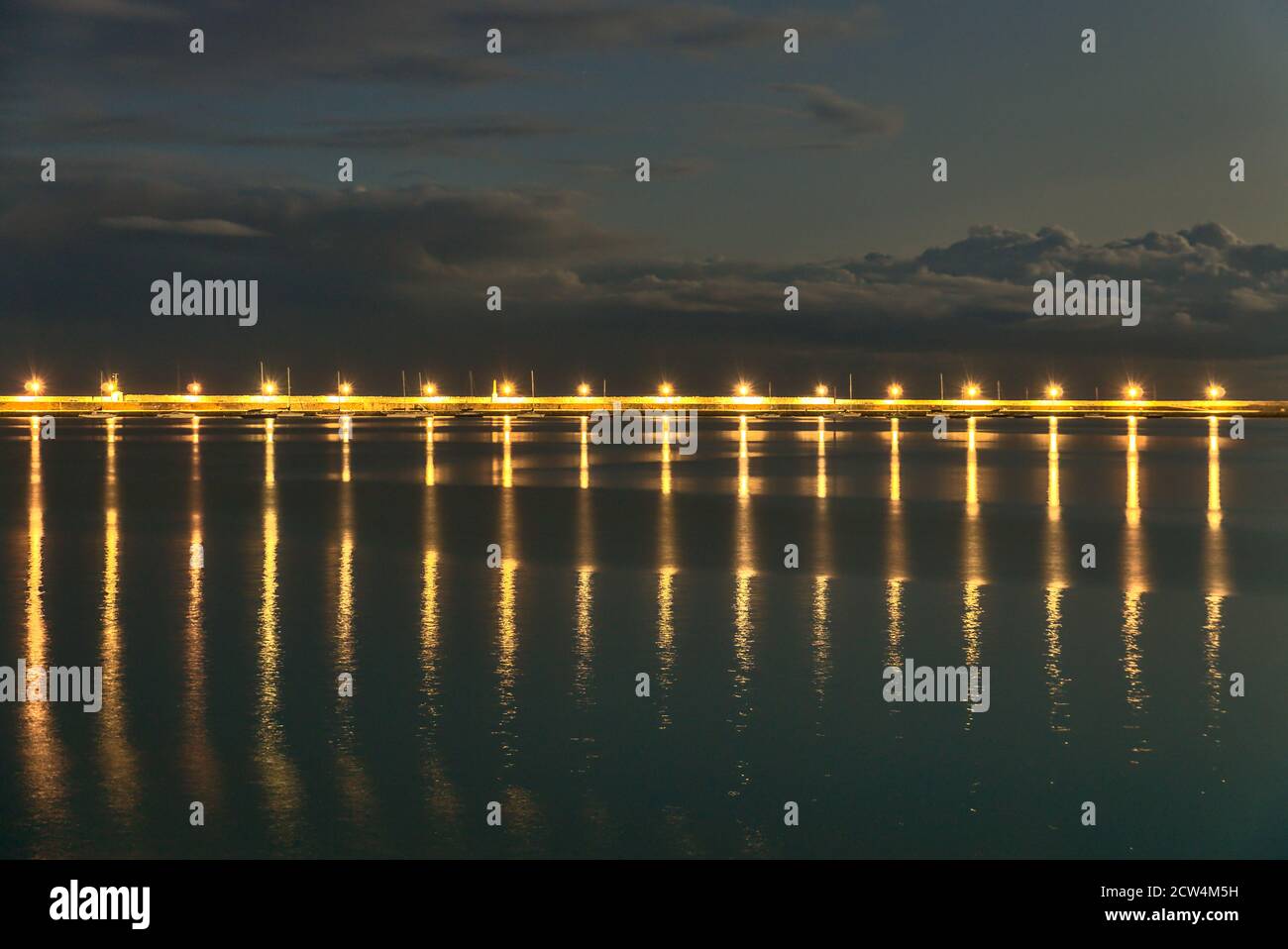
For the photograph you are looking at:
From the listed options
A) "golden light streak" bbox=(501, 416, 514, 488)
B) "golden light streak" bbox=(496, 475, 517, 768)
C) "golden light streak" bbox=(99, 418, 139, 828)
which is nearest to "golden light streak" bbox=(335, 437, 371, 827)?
"golden light streak" bbox=(496, 475, 517, 768)

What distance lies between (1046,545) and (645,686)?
1563 cm

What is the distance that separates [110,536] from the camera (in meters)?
30.0

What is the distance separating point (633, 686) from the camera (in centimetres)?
1474

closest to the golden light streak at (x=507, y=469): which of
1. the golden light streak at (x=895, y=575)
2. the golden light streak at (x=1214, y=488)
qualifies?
the golden light streak at (x=895, y=575)

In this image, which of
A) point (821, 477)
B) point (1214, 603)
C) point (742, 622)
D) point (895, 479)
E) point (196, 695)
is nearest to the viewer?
point (196, 695)

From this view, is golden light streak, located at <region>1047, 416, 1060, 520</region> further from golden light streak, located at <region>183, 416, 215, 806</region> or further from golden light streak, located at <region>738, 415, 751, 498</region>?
golden light streak, located at <region>183, 416, 215, 806</region>

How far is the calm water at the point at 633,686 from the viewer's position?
10.6 m

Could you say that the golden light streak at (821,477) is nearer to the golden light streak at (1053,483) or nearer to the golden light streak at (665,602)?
the golden light streak at (1053,483)

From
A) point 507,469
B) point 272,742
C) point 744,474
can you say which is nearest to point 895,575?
point 272,742

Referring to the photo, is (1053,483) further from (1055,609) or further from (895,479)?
(1055,609)

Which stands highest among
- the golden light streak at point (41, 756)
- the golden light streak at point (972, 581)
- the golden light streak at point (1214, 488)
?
the golden light streak at point (1214, 488)

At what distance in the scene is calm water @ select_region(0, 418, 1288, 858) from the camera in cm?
1061
